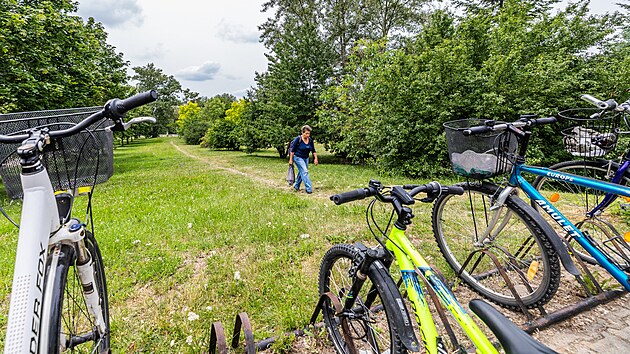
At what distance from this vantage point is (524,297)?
83.4 inches

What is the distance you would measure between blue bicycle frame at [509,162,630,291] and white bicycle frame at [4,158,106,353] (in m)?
2.69

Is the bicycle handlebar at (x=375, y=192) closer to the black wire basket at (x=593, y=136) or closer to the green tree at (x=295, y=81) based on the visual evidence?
the black wire basket at (x=593, y=136)

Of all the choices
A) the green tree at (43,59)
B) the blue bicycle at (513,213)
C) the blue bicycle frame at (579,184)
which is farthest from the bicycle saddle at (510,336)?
the green tree at (43,59)

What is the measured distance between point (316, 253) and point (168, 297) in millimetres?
1485

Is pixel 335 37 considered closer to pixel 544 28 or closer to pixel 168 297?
pixel 544 28

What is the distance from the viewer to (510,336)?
72 centimetres

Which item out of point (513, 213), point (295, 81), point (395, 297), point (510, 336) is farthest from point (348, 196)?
point (295, 81)

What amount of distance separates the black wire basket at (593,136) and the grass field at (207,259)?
155 cm

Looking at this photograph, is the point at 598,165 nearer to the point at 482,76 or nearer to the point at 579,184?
the point at 579,184

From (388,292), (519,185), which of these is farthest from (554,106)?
(388,292)

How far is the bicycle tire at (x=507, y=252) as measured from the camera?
1.94 meters

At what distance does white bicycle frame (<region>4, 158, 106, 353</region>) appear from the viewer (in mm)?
880

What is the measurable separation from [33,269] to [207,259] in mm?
2374

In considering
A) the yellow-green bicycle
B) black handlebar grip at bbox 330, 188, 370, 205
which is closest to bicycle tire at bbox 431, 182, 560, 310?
the yellow-green bicycle
